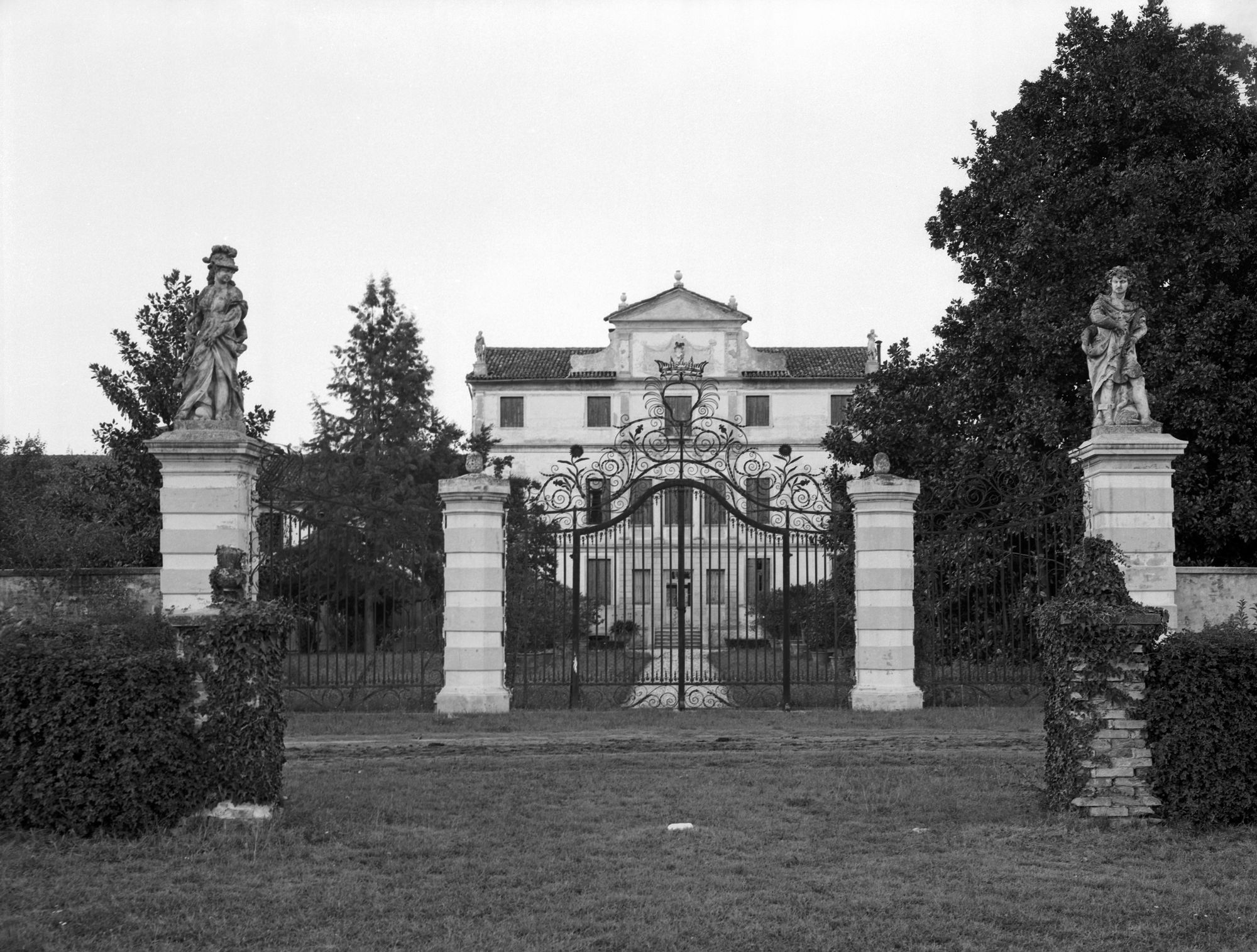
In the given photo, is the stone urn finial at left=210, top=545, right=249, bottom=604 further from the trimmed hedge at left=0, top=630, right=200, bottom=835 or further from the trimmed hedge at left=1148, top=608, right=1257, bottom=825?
the trimmed hedge at left=1148, top=608, right=1257, bottom=825

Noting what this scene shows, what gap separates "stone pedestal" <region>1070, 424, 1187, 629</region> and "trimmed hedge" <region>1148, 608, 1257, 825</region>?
5524 mm

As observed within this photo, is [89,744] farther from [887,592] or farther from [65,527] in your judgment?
[65,527]

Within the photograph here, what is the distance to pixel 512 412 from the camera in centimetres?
4594

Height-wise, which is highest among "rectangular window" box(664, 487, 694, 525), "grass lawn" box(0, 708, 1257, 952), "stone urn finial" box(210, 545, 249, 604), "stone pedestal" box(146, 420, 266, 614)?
"rectangular window" box(664, 487, 694, 525)

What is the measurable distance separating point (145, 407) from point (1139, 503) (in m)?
16.6

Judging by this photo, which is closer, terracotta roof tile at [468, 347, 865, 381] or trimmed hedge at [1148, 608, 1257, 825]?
trimmed hedge at [1148, 608, 1257, 825]

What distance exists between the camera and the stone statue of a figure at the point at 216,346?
39.5ft

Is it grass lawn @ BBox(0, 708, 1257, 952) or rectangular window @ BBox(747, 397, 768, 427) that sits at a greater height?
rectangular window @ BBox(747, 397, 768, 427)

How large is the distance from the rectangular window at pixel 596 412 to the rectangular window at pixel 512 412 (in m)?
2.45

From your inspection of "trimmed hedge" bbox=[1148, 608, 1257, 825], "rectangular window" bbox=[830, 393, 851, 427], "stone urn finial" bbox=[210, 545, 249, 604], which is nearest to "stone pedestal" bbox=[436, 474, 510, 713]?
"stone urn finial" bbox=[210, 545, 249, 604]

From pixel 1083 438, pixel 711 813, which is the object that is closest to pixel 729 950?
pixel 711 813

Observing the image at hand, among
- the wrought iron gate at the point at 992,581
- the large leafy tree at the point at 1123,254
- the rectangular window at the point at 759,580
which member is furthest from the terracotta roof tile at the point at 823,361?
the wrought iron gate at the point at 992,581

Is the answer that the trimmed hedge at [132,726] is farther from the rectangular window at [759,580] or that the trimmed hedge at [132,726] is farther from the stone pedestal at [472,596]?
the stone pedestal at [472,596]

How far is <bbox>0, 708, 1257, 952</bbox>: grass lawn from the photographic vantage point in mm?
5602
